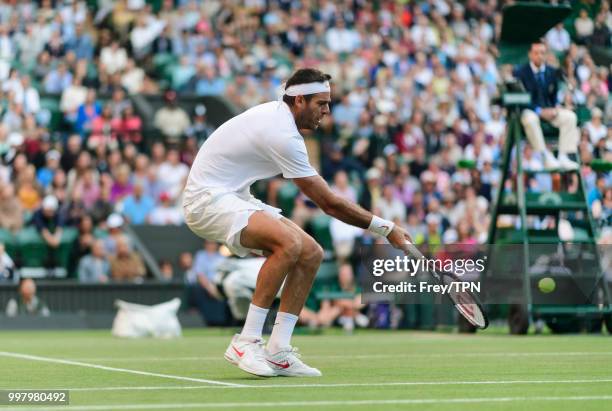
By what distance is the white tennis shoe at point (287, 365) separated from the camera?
9.59 metres

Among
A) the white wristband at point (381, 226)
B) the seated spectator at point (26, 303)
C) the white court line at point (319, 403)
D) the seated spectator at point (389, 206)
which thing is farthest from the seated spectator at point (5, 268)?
the white court line at point (319, 403)

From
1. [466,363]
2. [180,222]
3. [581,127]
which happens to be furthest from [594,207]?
[466,363]

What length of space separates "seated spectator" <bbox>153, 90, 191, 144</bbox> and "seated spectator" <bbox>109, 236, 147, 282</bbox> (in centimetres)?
385

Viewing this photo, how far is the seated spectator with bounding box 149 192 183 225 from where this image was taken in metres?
23.2

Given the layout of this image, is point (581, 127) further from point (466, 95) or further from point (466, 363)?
point (466, 95)

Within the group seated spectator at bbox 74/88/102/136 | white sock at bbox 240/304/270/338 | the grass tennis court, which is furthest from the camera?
seated spectator at bbox 74/88/102/136

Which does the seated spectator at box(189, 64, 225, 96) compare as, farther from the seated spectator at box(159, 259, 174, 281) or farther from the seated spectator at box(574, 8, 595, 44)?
the seated spectator at box(574, 8, 595, 44)

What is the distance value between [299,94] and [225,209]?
963 millimetres

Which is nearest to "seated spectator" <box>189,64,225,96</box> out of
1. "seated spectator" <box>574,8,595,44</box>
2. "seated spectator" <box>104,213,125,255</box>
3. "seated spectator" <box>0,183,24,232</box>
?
"seated spectator" <box>104,213,125,255</box>

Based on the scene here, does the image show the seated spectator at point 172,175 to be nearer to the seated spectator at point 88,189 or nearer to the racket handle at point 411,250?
the seated spectator at point 88,189

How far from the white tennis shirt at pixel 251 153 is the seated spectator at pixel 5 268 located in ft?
37.9

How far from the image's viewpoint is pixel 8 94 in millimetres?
23641

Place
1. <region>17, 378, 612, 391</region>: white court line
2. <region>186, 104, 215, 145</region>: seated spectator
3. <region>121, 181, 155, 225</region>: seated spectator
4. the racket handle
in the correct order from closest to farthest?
<region>17, 378, 612, 391</region>: white court line, the racket handle, <region>121, 181, 155, 225</region>: seated spectator, <region>186, 104, 215, 145</region>: seated spectator

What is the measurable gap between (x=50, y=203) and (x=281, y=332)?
501 inches
